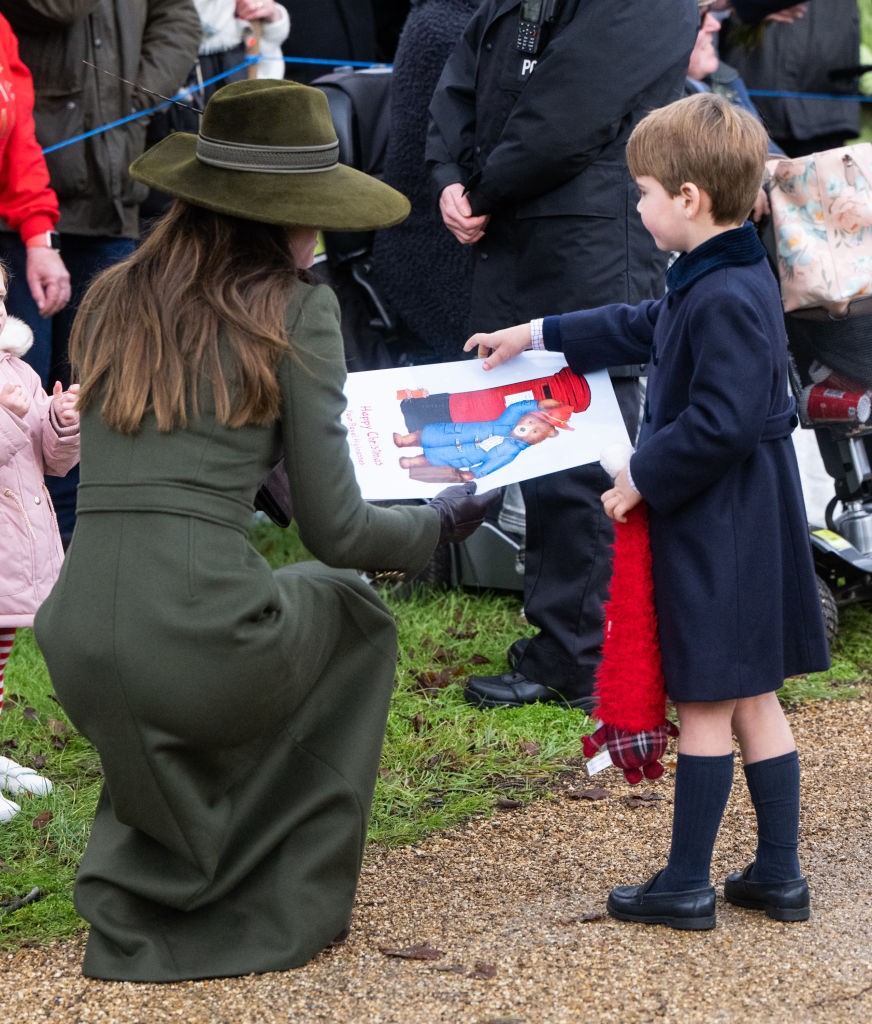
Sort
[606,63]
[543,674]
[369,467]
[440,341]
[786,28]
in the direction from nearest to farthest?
[369,467] → [606,63] → [543,674] → [440,341] → [786,28]

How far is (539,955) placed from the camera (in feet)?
8.97

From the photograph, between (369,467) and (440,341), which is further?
(440,341)

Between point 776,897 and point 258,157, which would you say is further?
point 776,897

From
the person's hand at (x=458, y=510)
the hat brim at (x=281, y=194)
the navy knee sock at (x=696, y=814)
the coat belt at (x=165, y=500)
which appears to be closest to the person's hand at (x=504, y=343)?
the person's hand at (x=458, y=510)

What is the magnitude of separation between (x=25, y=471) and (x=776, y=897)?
1940 millimetres

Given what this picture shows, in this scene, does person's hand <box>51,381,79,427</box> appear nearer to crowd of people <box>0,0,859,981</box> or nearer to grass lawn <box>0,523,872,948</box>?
crowd of people <box>0,0,859,981</box>

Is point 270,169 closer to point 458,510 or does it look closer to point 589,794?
point 458,510

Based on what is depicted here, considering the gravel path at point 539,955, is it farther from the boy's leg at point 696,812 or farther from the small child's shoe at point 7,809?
the small child's shoe at point 7,809

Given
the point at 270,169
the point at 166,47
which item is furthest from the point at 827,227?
the point at 166,47

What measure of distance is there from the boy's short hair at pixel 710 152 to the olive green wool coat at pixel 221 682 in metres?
0.68

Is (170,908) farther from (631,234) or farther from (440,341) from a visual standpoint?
(440,341)

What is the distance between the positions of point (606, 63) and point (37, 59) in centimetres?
207

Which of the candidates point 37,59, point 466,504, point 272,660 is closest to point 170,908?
point 272,660

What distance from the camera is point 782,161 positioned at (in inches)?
161
